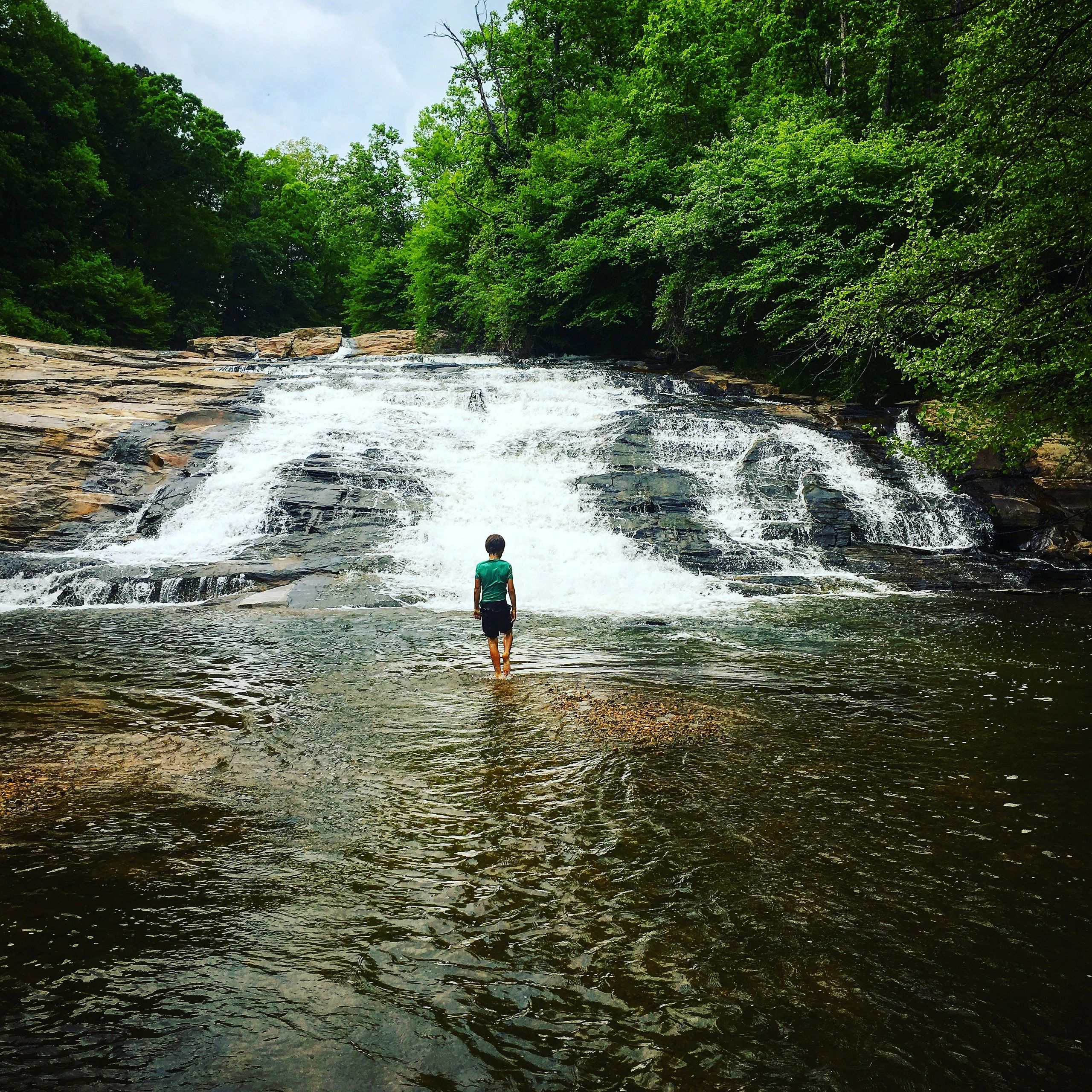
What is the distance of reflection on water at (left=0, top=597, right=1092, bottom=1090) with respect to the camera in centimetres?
208

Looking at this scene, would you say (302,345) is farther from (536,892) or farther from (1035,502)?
(536,892)

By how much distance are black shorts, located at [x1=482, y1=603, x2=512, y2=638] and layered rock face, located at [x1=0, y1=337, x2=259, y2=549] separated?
11.2 metres

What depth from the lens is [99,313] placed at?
94.7 ft

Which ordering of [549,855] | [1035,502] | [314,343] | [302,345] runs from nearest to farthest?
[549,855] < [1035,502] < [302,345] < [314,343]

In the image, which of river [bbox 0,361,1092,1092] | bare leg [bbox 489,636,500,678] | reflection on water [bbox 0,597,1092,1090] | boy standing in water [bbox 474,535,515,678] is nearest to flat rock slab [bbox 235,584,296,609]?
river [bbox 0,361,1092,1092]

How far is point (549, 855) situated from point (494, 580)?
3608 millimetres

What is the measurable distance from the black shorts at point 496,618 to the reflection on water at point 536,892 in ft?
2.14

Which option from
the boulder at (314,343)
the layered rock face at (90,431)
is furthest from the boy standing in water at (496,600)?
the boulder at (314,343)

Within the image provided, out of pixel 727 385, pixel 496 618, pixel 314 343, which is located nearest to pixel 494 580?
pixel 496 618

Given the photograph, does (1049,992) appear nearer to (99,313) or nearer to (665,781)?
(665,781)

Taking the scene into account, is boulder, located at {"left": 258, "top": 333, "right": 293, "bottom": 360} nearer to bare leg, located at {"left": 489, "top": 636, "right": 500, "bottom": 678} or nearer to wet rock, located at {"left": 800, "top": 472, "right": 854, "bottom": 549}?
wet rock, located at {"left": 800, "top": 472, "right": 854, "bottom": 549}

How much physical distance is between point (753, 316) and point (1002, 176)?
40.7 ft

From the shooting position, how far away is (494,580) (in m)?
6.61

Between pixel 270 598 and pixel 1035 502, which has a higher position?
pixel 1035 502
